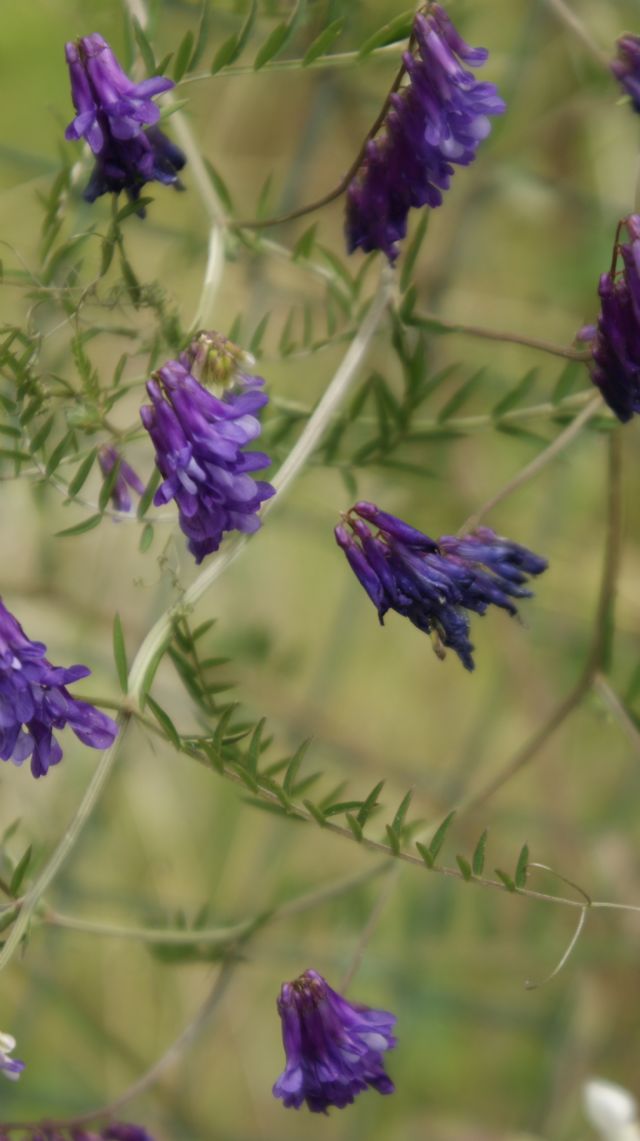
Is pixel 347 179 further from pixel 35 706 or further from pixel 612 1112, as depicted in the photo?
pixel 612 1112

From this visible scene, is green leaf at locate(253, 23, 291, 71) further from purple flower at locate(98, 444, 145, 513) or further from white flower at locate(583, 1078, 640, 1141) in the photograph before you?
white flower at locate(583, 1078, 640, 1141)

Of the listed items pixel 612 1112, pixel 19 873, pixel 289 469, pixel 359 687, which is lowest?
pixel 359 687

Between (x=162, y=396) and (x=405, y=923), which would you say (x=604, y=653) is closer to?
(x=162, y=396)

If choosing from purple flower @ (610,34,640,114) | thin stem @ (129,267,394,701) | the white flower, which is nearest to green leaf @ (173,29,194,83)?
thin stem @ (129,267,394,701)

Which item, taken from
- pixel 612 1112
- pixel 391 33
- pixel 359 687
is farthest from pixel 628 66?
pixel 359 687

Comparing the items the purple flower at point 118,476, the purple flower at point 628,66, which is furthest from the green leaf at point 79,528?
the purple flower at point 628,66

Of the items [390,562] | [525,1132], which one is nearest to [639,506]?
[525,1132]
